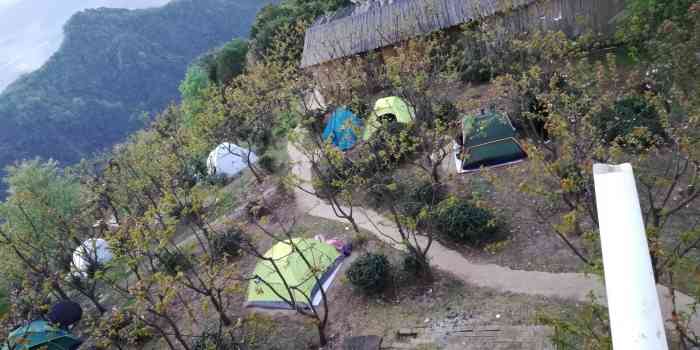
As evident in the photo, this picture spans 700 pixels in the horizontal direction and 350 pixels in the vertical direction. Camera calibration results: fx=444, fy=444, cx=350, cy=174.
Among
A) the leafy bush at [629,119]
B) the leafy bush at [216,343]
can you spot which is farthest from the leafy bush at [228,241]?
the leafy bush at [629,119]

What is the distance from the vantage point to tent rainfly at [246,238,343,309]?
12.6m

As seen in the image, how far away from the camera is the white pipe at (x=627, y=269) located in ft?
9.87

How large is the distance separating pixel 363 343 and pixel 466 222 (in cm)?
450

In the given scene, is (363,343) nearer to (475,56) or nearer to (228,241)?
(228,241)

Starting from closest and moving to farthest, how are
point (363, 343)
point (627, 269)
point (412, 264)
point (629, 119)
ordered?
point (627, 269)
point (363, 343)
point (412, 264)
point (629, 119)

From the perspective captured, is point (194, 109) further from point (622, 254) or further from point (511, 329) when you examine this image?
point (622, 254)

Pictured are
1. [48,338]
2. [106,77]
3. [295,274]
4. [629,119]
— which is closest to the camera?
[295,274]

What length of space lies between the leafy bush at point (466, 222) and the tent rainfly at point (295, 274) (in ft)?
11.4

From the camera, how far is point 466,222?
1252cm

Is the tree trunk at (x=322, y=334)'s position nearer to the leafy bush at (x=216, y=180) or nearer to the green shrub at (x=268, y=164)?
the green shrub at (x=268, y=164)

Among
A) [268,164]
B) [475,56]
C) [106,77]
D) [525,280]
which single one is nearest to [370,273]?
[525,280]

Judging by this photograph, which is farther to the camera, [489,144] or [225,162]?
[225,162]

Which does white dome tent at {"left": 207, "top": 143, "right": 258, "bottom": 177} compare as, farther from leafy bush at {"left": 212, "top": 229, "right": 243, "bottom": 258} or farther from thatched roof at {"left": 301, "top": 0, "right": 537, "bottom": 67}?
leafy bush at {"left": 212, "top": 229, "right": 243, "bottom": 258}

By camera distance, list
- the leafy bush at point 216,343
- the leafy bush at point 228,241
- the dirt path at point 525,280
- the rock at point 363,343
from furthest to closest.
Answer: the leafy bush at point 228,241
the leafy bush at point 216,343
the rock at point 363,343
the dirt path at point 525,280
